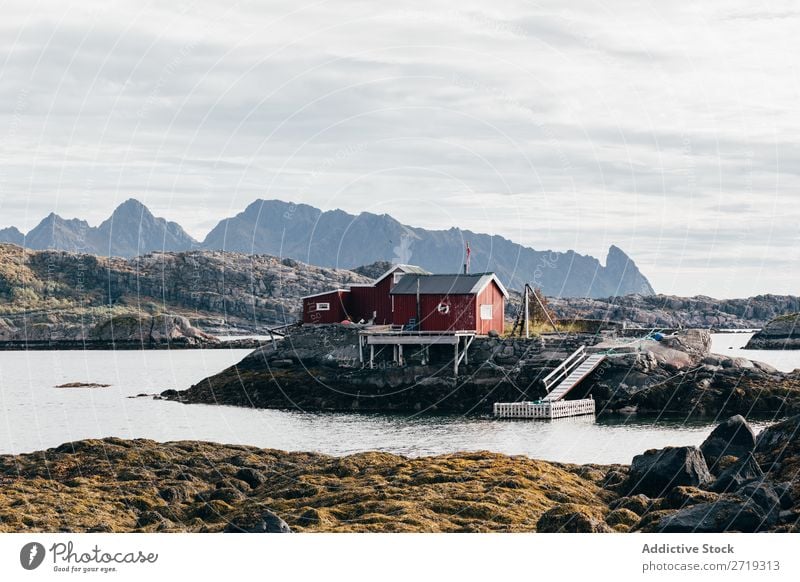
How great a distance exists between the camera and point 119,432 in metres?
64.3

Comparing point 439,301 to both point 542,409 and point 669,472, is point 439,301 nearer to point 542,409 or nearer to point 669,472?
point 542,409

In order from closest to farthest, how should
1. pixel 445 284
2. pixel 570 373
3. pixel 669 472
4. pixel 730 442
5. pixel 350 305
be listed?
pixel 669 472 < pixel 730 442 < pixel 570 373 < pixel 445 284 < pixel 350 305

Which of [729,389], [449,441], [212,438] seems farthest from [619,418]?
[212,438]

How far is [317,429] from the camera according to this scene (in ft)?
205

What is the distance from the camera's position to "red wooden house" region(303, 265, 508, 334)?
76500mm

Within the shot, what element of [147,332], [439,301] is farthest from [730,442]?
[147,332]

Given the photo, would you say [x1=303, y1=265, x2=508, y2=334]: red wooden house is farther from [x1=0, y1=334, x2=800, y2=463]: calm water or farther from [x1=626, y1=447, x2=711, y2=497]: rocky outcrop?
[x1=626, y1=447, x2=711, y2=497]: rocky outcrop

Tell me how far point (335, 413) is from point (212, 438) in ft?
43.7

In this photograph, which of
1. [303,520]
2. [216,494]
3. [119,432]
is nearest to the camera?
[303,520]

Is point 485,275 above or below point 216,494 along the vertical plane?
above

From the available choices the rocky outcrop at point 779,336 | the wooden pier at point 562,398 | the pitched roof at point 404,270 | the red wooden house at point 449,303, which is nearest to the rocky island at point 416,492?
the wooden pier at point 562,398

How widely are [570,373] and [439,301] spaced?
11.3m

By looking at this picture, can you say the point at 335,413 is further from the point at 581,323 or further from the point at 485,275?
the point at 581,323

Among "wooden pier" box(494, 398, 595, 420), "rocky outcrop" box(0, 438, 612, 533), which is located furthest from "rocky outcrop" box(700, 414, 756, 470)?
"wooden pier" box(494, 398, 595, 420)
